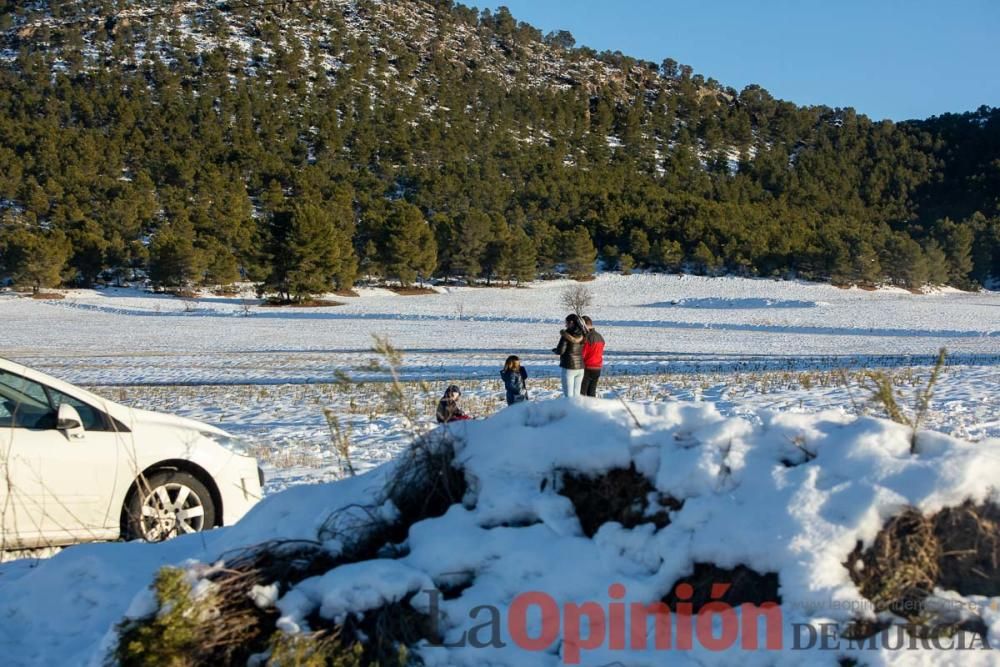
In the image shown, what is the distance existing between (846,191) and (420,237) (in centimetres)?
8881

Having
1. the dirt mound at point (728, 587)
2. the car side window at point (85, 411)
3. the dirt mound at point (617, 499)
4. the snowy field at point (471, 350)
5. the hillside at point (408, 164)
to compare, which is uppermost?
the hillside at point (408, 164)

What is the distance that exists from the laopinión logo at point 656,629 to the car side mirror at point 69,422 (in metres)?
3.44

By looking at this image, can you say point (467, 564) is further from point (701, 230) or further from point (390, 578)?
point (701, 230)

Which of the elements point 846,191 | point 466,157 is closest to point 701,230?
point 466,157

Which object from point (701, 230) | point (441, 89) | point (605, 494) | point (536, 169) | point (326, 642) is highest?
point (441, 89)

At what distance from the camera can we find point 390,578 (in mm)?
3184

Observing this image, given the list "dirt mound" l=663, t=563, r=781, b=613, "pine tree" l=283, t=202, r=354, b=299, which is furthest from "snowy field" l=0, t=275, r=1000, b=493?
"pine tree" l=283, t=202, r=354, b=299

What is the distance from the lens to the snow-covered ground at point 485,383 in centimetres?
316

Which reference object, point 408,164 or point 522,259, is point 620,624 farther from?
point 408,164

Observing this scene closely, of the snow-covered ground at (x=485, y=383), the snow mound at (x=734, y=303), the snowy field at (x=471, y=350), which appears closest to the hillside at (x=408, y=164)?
the snowy field at (x=471, y=350)

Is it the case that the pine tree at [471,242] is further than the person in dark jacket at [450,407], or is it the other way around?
the pine tree at [471,242]

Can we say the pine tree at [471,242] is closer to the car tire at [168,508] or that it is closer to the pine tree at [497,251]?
the pine tree at [497,251]

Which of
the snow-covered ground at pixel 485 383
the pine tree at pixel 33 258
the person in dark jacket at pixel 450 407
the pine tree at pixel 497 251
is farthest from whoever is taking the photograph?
the pine tree at pixel 497 251

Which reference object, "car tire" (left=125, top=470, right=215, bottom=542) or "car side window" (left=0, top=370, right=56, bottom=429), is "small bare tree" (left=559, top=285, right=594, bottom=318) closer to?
"car tire" (left=125, top=470, right=215, bottom=542)
